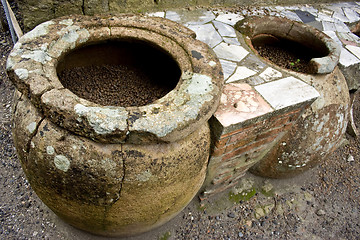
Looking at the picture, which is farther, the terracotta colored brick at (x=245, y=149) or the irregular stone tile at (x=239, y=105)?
the terracotta colored brick at (x=245, y=149)

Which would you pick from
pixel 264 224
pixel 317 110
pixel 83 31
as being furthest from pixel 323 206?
pixel 83 31

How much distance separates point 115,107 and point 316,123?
1.89m

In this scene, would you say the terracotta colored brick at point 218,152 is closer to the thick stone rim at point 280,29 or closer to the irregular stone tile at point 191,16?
the thick stone rim at point 280,29

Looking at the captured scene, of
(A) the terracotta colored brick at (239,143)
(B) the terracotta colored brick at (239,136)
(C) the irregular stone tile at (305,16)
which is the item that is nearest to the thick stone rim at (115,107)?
(B) the terracotta colored brick at (239,136)

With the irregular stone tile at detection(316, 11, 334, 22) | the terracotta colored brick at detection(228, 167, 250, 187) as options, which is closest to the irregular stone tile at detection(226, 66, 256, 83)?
the terracotta colored brick at detection(228, 167, 250, 187)

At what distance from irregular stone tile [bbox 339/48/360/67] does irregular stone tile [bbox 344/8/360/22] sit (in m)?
1.41

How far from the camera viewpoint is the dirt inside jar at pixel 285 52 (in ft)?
10.0

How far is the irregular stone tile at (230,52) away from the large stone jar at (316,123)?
0.22 metres

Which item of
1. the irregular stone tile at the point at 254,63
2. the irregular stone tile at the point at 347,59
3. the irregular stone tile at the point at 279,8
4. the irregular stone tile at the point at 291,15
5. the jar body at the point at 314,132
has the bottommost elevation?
the jar body at the point at 314,132

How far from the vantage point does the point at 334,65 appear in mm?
2527

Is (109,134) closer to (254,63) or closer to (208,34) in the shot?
(254,63)

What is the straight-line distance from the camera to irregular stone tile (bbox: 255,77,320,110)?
2.18m

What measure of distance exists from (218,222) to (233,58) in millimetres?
1601

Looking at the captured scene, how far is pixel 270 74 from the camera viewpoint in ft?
8.27
